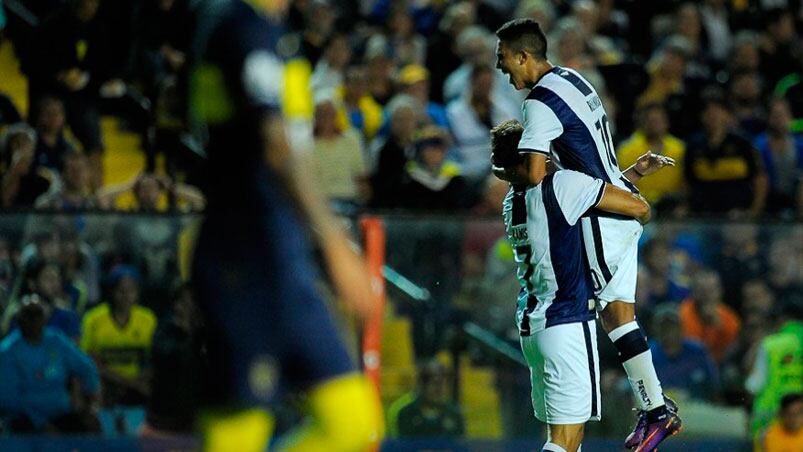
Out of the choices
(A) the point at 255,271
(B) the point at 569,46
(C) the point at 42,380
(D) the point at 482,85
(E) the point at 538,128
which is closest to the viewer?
(A) the point at 255,271

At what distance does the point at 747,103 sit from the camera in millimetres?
14969

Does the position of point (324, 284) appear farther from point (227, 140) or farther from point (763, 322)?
point (227, 140)

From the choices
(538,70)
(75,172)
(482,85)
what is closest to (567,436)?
(538,70)

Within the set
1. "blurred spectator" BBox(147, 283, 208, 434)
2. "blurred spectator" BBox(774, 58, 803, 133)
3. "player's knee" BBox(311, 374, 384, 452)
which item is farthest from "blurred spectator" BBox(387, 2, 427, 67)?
"player's knee" BBox(311, 374, 384, 452)

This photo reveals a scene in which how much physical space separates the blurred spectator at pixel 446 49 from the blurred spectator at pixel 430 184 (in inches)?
80.3

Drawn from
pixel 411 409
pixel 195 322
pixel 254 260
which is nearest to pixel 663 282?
pixel 411 409

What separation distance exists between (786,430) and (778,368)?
61 centimetres

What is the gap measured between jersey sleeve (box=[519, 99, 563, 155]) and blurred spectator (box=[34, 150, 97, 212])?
18.3 ft

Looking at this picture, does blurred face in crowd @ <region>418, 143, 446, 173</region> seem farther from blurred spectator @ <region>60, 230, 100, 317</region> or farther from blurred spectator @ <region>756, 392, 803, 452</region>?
blurred spectator @ <region>756, 392, 803, 452</region>

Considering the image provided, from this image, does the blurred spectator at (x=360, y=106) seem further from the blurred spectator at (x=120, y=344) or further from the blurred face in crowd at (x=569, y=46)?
the blurred spectator at (x=120, y=344)

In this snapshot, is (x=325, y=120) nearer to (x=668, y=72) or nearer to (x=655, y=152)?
(x=655, y=152)

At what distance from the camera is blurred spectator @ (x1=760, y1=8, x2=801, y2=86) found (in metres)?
15.9

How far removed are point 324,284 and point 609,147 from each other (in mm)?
3583

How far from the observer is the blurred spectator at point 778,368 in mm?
11883
